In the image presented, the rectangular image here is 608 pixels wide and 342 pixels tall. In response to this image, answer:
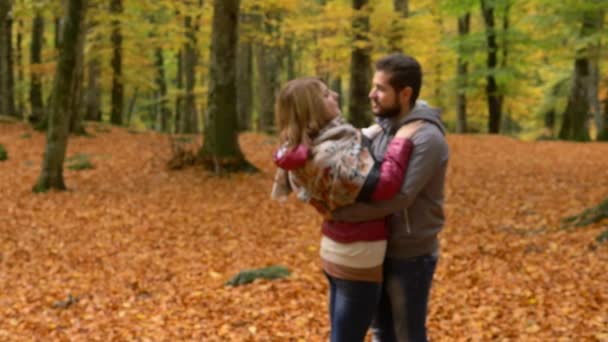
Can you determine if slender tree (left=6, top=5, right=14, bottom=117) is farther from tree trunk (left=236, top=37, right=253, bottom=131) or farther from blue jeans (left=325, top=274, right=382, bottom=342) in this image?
blue jeans (left=325, top=274, right=382, bottom=342)

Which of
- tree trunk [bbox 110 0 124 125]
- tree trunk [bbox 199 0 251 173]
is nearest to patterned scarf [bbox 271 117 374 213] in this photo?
tree trunk [bbox 199 0 251 173]

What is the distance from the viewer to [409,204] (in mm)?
2379

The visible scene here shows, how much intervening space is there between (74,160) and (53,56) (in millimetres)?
7834

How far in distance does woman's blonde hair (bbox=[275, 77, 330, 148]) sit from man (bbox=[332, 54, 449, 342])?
0.97ft

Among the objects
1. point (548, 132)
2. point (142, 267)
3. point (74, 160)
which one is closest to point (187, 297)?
point (142, 267)

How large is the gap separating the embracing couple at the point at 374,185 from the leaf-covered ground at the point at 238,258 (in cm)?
222

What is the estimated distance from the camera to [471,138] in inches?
724

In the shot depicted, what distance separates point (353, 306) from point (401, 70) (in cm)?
108

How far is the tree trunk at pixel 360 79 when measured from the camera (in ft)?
45.1

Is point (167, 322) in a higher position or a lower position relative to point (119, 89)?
lower

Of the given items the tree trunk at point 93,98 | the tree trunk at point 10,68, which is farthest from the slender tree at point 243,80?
the tree trunk at point 10,68

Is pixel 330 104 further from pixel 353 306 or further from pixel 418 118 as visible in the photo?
pixel 353 306

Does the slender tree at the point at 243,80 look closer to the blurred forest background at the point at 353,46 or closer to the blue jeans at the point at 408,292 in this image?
the blurred forest background at the point at 353,46

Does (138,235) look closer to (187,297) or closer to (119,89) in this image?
(187,297)
